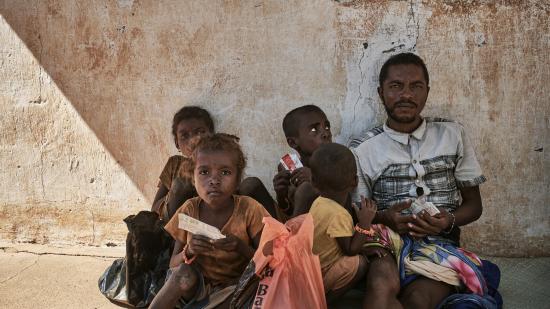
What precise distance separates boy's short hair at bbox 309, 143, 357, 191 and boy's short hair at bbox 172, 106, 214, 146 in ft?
3.72

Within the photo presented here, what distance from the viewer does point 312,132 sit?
3.67m

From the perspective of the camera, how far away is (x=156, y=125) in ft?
13.9

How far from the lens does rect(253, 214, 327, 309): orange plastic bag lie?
288cm

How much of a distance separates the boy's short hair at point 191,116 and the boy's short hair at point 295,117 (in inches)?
20.9

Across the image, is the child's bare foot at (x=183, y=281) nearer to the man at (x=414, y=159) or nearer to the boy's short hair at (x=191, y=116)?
the man at (x=414, y=159)

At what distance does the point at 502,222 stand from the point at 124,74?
255 cm

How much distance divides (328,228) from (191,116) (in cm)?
136

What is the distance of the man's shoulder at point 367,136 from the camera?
358 centimetres

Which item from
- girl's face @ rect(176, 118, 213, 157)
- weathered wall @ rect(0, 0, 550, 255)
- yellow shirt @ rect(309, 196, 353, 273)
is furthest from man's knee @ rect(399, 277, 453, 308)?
girl's face @ rect(176, 118, 213, 157)

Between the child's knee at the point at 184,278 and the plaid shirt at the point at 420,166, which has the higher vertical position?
the plaid shirt at the point at 420,166

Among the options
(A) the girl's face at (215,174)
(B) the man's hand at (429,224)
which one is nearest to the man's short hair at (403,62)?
(B) the man's hand at (429,224)

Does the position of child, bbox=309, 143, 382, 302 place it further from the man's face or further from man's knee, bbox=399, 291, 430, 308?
the man's face

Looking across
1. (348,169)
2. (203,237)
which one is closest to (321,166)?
(348,169)

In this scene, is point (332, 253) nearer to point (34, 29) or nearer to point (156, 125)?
point (156, 125)
